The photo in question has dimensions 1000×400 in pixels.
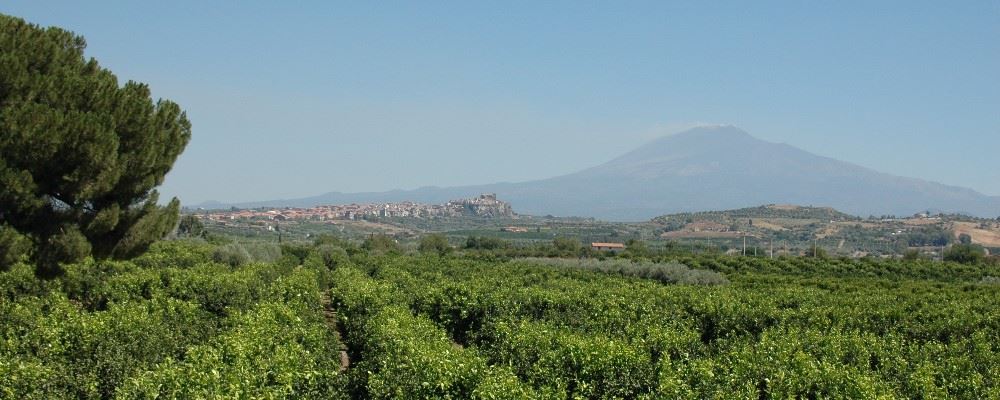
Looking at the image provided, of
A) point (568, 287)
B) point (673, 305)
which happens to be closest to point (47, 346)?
point (673, 305)

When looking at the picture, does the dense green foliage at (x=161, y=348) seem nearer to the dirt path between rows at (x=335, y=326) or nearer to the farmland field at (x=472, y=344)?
the farmland field at (x=472, y=344)

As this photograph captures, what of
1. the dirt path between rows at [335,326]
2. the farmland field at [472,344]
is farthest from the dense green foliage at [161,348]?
the dirt path between rows at [335,326]

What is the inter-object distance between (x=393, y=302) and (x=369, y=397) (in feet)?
41.6

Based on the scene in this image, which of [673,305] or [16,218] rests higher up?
[16,218]

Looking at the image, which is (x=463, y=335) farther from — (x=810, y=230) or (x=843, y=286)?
(x=810, y=230)

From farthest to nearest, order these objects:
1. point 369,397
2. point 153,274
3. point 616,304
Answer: point 153,274, point 616,304, point 369,397

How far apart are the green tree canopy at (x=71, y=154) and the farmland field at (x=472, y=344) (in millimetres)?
1971

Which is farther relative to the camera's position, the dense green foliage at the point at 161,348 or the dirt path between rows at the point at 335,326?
the dirt path between rows at the point at 335,326

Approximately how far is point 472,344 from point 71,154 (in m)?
11.0

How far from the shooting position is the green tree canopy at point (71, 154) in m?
16.1

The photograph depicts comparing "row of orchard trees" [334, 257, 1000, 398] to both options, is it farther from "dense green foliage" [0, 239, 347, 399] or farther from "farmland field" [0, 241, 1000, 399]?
"dense green foliage" [0, 239, 347, 399]

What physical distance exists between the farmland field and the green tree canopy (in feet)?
6.47

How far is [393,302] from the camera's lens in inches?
1054

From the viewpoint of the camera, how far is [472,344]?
879 inches
